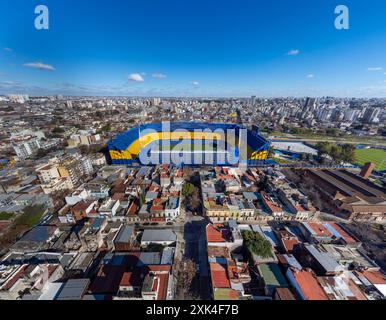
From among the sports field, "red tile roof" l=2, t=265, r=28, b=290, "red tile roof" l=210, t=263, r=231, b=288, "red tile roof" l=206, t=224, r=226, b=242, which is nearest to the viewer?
"red tile roof" l=2, t=265, r=28, b=290

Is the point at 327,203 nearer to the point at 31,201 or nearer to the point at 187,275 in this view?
the point at 187,275

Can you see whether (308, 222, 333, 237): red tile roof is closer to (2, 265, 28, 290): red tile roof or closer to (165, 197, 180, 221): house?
(165, 197, 180, 221): house

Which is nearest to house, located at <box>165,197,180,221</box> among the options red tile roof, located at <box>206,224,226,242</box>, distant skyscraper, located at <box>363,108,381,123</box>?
red tile roof, located at <box>206,224,226,242</box>

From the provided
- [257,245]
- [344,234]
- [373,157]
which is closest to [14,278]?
[257,245]

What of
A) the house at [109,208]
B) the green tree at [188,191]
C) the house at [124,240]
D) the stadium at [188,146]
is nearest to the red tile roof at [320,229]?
the green tree at [188,191]

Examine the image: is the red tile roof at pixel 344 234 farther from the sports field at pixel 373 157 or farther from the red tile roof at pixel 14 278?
the red tile roof at pixel 14 278
